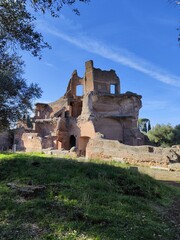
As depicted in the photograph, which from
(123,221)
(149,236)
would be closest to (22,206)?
(123,221)

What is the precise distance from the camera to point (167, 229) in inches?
203

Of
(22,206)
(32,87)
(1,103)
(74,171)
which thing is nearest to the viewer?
(22,206)

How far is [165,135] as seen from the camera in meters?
41.1

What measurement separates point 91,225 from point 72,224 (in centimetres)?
40

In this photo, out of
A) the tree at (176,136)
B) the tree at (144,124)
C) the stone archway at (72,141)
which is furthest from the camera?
the tree at (144,124)

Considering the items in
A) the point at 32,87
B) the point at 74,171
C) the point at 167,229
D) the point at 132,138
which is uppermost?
the point at 32,87

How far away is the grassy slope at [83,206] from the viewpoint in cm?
476

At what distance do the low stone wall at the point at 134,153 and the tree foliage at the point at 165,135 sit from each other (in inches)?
800

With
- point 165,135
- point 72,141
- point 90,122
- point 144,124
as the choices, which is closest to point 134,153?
point 90,122

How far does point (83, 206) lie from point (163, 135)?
123ft

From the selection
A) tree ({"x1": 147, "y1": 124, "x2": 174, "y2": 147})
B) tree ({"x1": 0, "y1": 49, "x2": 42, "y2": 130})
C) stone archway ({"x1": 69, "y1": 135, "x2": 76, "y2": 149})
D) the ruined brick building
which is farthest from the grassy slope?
tree ({"x1": 147, "y1": 124, "x2": 174, "y2": 147})

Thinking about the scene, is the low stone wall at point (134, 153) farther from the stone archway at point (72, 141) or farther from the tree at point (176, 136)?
the tree at point (176, 136)

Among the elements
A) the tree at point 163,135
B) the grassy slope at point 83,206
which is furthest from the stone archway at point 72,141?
the grassy slope at point 83,206

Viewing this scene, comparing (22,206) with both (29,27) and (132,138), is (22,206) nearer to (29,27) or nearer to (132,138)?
(29,27)
